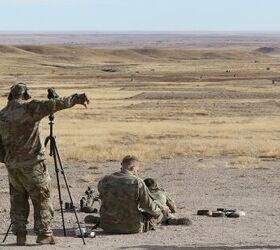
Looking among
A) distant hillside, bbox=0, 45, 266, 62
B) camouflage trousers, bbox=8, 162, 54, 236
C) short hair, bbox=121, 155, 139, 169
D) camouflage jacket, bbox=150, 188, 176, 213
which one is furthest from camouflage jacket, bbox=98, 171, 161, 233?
distant hillside, bbox=0, 45, 266, 62

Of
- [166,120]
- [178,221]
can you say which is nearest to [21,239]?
[178,221]

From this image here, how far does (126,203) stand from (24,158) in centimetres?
178

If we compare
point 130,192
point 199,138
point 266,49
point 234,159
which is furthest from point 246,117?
point 266,49

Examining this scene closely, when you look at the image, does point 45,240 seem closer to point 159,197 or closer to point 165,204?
point 159,197

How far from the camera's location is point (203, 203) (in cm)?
1477

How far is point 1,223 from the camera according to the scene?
1237 cm

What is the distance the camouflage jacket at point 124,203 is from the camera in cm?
1098

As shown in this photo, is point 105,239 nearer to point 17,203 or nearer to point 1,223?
point 17,203

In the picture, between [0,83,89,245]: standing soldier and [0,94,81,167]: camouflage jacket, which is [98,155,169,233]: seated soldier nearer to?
[0,83,89,245]: standing soldier

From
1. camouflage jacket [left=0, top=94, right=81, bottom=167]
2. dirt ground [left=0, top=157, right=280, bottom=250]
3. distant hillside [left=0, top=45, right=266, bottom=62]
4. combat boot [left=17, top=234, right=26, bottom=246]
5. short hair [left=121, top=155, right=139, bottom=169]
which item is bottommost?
distant hillside [left=0, top=45, right=266, bottom=62]

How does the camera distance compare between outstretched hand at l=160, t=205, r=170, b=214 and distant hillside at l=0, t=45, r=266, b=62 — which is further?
distant hillside at l=0, t=45, r=266, b=62

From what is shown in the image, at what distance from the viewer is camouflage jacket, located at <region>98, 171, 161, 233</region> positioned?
10984mm

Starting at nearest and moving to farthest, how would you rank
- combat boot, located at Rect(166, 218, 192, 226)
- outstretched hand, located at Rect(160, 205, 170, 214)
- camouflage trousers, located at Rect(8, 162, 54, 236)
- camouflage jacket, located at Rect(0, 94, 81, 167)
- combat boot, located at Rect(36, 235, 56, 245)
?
camouflage jacket, located at Rect(0, 94, 81, 167)
camouflage trousers, located at Rect(8, 162, 54, 236)
combat boot, located at Rect(36, 235, 56, 245)
outstretched hand, located at Rect(160, 205, 170, 214)
combat boot, located at Rect(166, 218, 192, 226)

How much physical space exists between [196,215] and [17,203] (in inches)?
155
